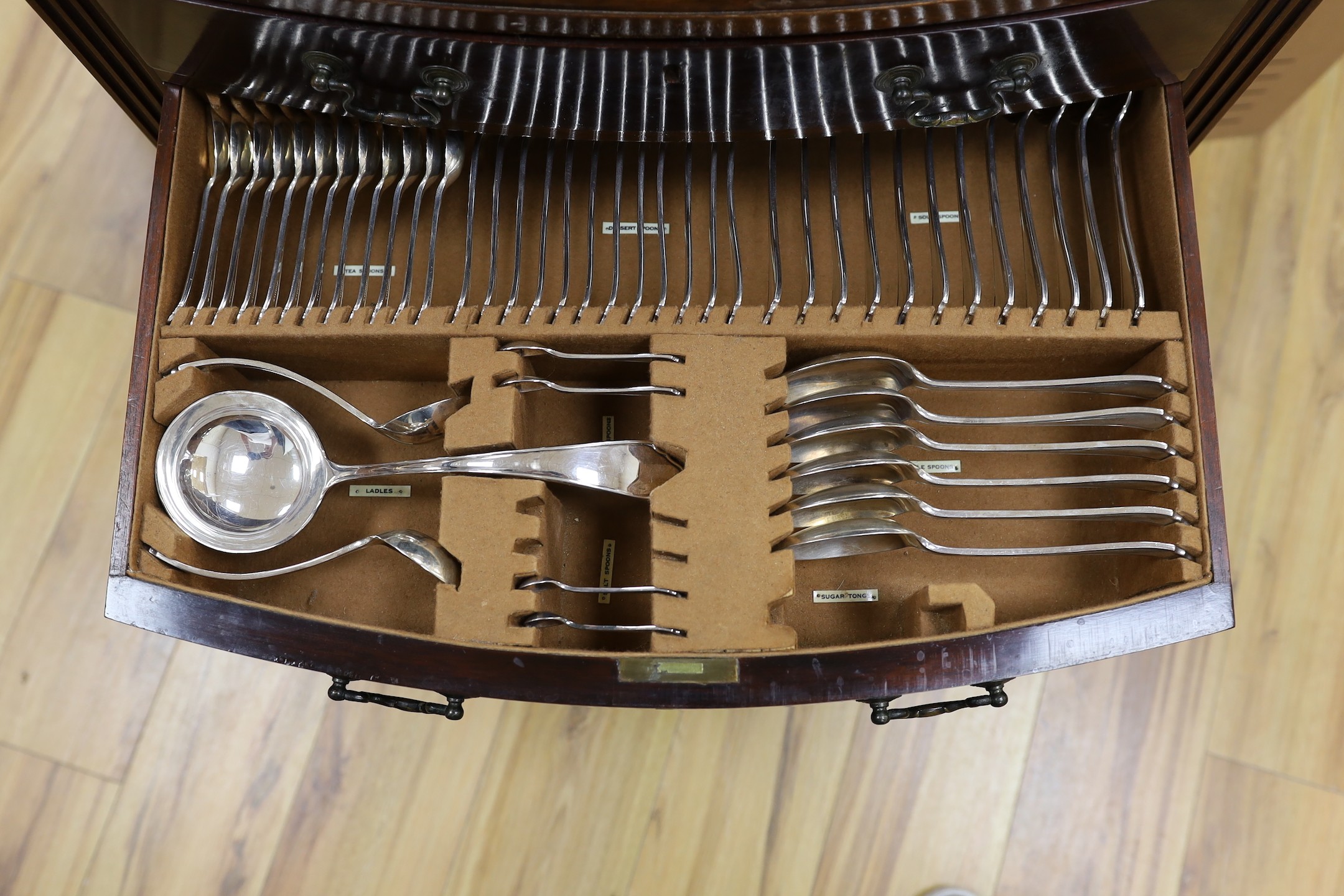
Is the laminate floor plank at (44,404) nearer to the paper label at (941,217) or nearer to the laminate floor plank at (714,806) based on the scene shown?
the laminate floor plank at (714,806)

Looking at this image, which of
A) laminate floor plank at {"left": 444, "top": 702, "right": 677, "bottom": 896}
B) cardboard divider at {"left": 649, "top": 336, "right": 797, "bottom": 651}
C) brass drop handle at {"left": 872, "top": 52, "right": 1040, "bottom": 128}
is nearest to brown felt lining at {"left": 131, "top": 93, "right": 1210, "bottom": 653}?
cardboard divider at {"left": 649, "top": 336, "right": 797, "bottom": 651}

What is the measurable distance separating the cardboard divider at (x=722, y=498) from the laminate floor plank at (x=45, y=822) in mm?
981

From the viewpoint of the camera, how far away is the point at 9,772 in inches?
51.5

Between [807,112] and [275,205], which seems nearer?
[807,112]

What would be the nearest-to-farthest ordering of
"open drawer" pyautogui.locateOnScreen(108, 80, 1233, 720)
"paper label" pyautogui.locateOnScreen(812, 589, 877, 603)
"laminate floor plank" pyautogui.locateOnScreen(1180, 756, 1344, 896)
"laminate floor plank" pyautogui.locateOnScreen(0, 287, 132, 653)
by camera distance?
"open drawer" pyautogui.locateOnScreen(108, 80, 1233, 720)
"paper label" pyautogui.locateOnScreen(812, 589, 877, 603)
"laminate floor plank" pyautogui.locateOnScreen(1180, 756, 1344, 896)
"laminate floor plank" pyautogui.locateOnScreen(0, 287, 132, 653)

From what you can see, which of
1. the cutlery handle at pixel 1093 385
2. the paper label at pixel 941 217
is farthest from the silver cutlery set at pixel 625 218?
the cutlery handle at pixel 1093 385

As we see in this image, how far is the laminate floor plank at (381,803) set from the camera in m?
1.28

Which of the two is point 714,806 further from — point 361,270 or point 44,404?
point 44,404

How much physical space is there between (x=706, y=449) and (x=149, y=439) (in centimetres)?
58

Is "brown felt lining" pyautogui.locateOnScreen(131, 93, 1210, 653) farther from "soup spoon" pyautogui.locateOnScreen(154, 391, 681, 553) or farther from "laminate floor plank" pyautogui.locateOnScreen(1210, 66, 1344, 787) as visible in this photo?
"laminate floor plank" pyautogui.locateOnScreen(1210, 66, 1344, 787)

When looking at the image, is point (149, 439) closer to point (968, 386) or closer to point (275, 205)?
point (275, 205)

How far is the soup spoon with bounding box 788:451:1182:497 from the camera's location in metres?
0.95

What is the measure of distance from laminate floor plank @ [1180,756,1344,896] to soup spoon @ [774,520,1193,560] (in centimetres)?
56

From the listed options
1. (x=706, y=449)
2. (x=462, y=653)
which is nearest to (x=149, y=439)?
(x=462, y=653)
